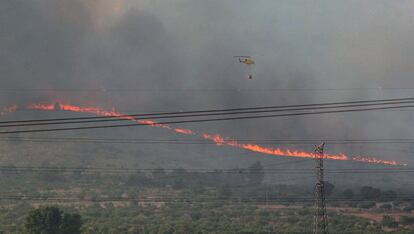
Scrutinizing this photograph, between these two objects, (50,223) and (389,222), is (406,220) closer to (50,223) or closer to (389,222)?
(389,222)

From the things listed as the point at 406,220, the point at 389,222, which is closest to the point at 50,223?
the point at 389,222

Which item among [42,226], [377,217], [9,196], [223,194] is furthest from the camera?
[223,194]

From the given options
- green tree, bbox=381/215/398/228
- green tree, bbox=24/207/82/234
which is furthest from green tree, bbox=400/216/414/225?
green tree, bbox=24/207/82/234

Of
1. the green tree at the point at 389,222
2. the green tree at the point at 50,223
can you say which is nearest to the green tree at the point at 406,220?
the green tree at the point at 389,222

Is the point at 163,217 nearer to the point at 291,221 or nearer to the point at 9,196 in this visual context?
the point at 291,221

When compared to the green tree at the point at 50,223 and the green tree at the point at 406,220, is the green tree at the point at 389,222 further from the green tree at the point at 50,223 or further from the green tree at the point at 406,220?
the green tree at the point at 50,223

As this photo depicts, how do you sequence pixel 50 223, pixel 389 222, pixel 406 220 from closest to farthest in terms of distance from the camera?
pixel 50 223, pixel 389 222, pixel 406 220

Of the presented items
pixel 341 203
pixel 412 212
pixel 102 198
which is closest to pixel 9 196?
pixel 102 198

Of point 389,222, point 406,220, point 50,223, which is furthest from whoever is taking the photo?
point 406,220

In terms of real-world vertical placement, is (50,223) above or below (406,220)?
below
